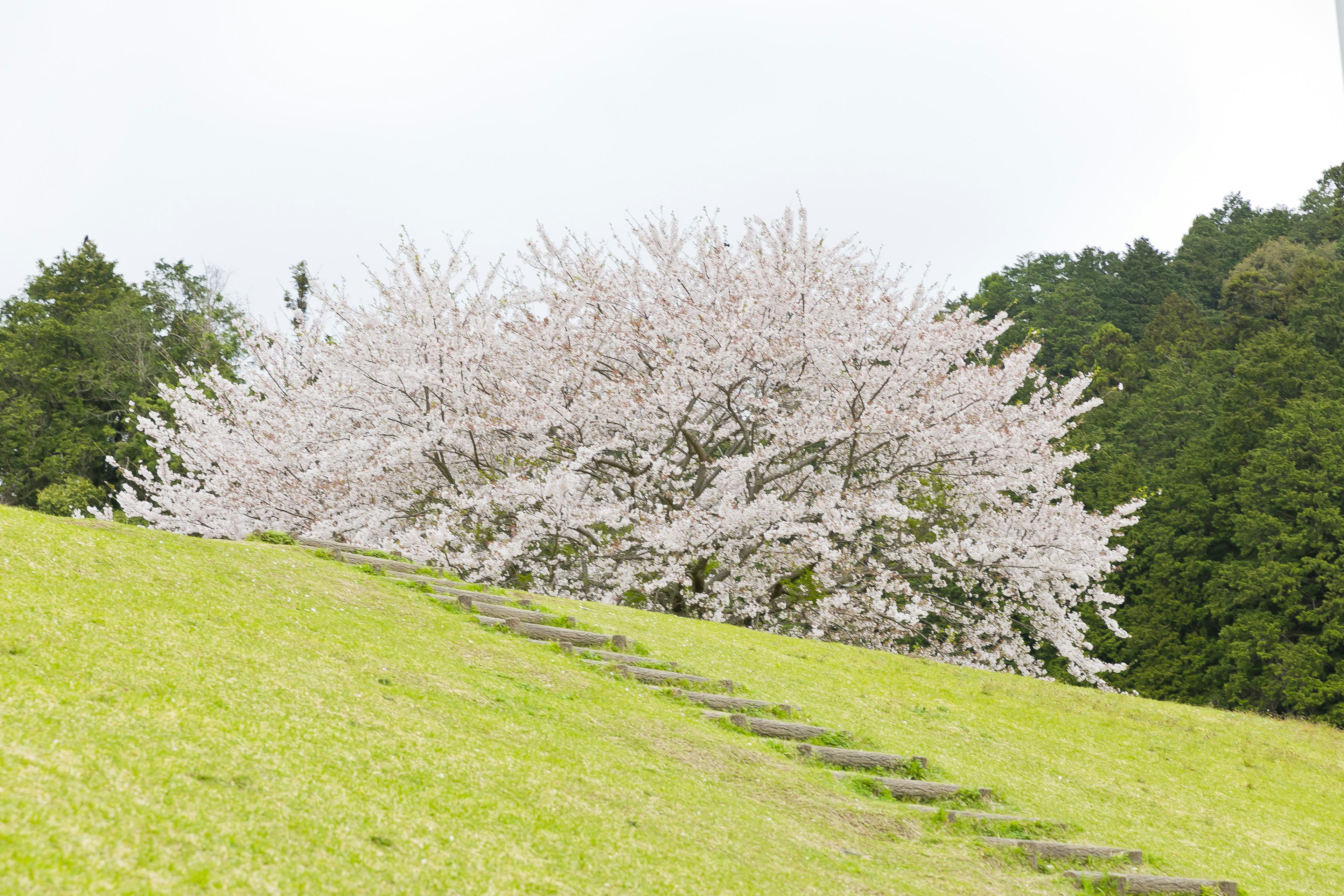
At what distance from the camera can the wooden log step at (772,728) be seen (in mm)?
12820

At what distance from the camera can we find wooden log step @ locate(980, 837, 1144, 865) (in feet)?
34.5

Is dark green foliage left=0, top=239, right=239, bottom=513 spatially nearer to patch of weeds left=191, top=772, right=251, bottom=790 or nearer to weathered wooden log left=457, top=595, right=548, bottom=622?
weathered wooden log left=457, top=595, right=548, bottom=622

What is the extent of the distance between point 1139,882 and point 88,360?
6015cm

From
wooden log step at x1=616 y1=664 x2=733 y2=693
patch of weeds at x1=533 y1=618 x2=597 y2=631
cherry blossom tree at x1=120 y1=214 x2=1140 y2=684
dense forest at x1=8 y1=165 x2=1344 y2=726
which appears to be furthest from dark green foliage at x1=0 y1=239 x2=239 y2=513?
wooden log step at x1=616 y1=664 x2=733 y2=693

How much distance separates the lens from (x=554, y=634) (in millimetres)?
14992

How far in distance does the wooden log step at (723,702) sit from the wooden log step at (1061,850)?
369 centimetres

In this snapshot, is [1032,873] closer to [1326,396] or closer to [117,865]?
[117,865]

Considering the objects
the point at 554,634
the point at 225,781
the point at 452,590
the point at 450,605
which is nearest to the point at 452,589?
the point at 452,590

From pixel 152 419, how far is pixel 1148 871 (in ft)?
107

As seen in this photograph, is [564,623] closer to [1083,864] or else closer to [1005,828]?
[1005,828]

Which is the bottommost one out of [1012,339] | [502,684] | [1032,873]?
[1032,873]

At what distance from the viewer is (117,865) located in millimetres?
4883

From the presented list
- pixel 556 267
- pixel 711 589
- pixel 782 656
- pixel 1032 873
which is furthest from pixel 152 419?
pixel 1032 873

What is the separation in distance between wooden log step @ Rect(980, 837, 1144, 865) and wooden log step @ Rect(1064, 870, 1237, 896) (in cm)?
34
